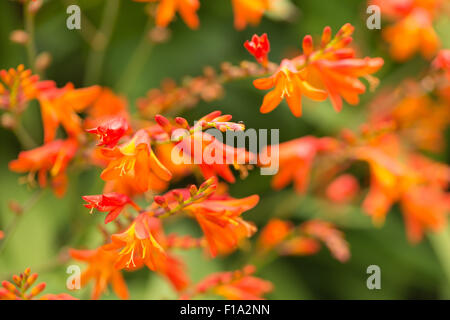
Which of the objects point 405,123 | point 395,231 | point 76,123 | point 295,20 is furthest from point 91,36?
point 395,231

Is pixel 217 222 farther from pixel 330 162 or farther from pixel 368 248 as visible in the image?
pixel 368 248

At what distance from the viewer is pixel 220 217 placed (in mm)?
865

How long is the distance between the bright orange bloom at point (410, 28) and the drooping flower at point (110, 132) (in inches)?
43.8

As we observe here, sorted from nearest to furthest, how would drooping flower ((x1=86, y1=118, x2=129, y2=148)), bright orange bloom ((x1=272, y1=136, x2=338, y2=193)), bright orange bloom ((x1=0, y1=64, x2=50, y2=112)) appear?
drooping flower ((x1=86, y1=118, x2=129, y2=148))
bright orange bloom ((x1=0, y1=64, x2=50, y2=112))
bright orange bloom ((x1=272, y1=136, x2=338, y2=193))

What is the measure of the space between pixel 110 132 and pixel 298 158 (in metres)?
0.64

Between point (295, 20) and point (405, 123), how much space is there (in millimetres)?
517

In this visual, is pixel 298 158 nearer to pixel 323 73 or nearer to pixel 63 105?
pixel 323 73

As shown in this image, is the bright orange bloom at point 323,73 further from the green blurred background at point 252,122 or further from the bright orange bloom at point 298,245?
the green blurred background at point 252,122

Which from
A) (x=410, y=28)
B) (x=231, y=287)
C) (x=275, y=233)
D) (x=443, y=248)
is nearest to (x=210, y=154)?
(x=231, y=287)

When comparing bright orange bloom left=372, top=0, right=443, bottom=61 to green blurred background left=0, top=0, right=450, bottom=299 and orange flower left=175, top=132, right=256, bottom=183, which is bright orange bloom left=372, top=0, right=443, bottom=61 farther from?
orange flower left=175, top=132, right=256, bottom=183

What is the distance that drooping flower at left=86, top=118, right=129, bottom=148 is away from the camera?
79cm

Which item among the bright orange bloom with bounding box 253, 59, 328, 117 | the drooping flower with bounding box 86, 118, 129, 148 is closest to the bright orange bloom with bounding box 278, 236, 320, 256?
the bright orange bloom with bounding box 253, 59, 328, 117

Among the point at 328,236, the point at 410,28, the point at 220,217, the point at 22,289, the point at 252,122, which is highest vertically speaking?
the point at 410,28

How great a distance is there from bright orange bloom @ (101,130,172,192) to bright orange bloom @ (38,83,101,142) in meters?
0.29
